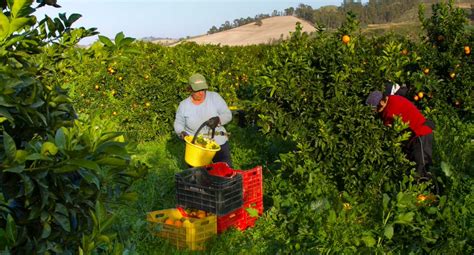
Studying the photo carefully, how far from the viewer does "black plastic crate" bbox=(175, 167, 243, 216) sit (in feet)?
16.8

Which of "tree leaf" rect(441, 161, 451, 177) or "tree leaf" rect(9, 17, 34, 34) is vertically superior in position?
"tree leaf" rect(9, 17, 34, 34)

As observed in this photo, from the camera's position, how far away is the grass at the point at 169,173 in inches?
196

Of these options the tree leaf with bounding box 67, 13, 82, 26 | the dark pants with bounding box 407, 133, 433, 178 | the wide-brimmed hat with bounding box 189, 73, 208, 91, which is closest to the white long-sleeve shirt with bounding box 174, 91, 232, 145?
the wide-brimmed hat with bounding box 189, 73, 208, 91

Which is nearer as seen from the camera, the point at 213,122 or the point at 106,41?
the point at 106,41

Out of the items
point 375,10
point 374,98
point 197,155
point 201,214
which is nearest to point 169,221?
point 201,214

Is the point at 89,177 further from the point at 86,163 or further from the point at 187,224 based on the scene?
the point at 187,224

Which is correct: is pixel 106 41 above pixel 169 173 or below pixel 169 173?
above

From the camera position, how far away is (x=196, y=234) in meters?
4.91

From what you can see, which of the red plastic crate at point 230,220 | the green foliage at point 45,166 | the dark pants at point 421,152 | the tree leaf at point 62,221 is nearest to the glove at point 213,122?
the red plastic crate at point 230,220

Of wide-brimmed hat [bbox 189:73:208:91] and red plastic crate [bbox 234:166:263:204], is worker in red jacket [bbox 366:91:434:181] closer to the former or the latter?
red plastic crate [bbox 234:166:263:204]

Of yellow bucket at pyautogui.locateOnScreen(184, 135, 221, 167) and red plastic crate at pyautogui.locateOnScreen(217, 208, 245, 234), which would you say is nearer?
red plastic crate at pyautogui.locateOnScreen(217, 208, 245, 234)

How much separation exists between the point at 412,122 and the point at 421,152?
1.38 feet

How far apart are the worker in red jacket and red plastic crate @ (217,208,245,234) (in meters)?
1.69

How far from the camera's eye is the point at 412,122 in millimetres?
6281
